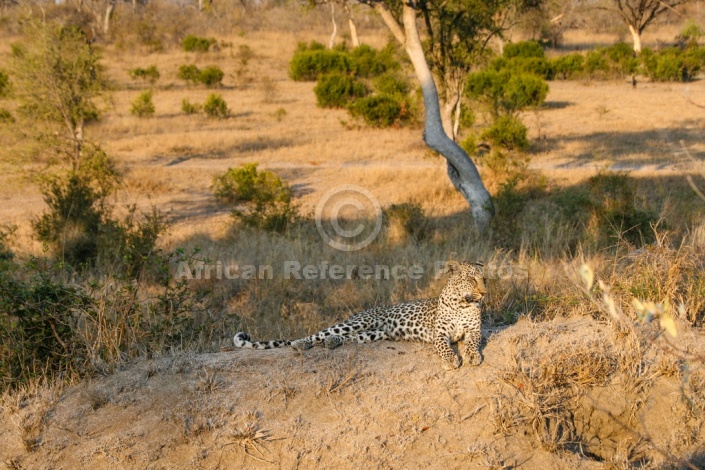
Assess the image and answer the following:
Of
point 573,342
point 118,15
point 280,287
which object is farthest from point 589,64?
point 118,15

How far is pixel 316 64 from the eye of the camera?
30016 mm

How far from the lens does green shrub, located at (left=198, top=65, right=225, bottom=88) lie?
28.2 m

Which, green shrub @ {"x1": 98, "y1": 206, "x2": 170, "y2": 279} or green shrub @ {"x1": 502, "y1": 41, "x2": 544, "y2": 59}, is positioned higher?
green shrub @ {"x1": 502, "y1": 41, "x2": 544, "y2": 59}

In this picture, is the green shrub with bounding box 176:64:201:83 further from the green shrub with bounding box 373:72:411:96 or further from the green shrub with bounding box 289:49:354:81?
Result: the green shrub with bounding box 373:72:411:96

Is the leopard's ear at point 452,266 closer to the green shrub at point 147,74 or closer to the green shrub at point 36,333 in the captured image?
the green shrub at point 36,333

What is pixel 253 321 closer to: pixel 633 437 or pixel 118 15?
pixel 633 437

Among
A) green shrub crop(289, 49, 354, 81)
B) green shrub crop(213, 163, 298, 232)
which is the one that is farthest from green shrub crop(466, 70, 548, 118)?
green shrub crop(213, 163, 298, 232)

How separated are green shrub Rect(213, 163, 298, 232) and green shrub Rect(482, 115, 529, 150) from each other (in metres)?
5.71

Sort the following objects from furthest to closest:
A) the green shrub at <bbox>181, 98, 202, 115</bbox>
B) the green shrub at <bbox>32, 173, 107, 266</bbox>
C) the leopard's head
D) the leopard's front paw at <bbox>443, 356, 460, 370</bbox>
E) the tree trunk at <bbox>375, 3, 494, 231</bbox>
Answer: the green shrub at <bbox>181, 98, 202, 115</bbox>
the tree trunk at <bbox>375, 3, 494, 231</bbox>
the green shrub at <bbox>32, 173, 107, 266</bbox>
the leopard's head
the leopard's front paw at <bbox>443, 356, 460, 370</bbox>

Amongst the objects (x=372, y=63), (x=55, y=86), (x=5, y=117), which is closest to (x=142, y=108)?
(x=5, y=117)

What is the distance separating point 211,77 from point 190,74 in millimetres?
1068

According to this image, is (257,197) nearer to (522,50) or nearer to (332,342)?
(332,342)

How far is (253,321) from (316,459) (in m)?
3.04

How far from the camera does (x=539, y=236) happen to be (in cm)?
898
